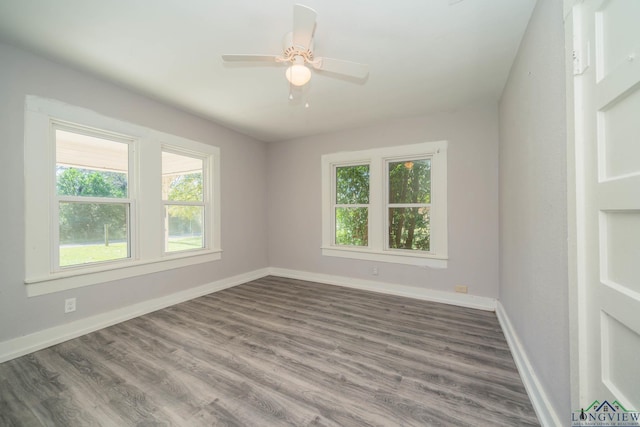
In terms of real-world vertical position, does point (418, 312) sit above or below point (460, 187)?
below

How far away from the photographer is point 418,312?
288cm

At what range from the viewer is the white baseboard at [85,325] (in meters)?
1.98

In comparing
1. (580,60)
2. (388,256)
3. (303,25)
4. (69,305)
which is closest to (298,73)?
(303,25)

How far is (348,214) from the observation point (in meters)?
4.05

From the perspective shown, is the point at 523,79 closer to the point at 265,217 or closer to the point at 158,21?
the point at 158,21

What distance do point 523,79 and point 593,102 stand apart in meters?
1.12

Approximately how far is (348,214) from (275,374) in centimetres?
266

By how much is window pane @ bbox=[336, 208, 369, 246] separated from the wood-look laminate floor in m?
1.35

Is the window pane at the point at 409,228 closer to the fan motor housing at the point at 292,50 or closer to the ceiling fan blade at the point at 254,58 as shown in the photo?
the fan motor housing at the point at 292,50

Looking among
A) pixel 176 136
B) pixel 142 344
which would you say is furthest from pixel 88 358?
pixel 176 136

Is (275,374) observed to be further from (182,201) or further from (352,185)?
(352,185)

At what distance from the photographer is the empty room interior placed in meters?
1.01

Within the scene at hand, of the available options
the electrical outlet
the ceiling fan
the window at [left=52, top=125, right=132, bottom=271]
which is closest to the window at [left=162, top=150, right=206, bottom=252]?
the window at [left=52, top=125, right=132, bottom=271]

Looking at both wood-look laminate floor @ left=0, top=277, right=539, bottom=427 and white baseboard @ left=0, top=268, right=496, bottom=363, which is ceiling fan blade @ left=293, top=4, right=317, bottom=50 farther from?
white baseboard @ left=0, top=268, right=496, bottom=363
